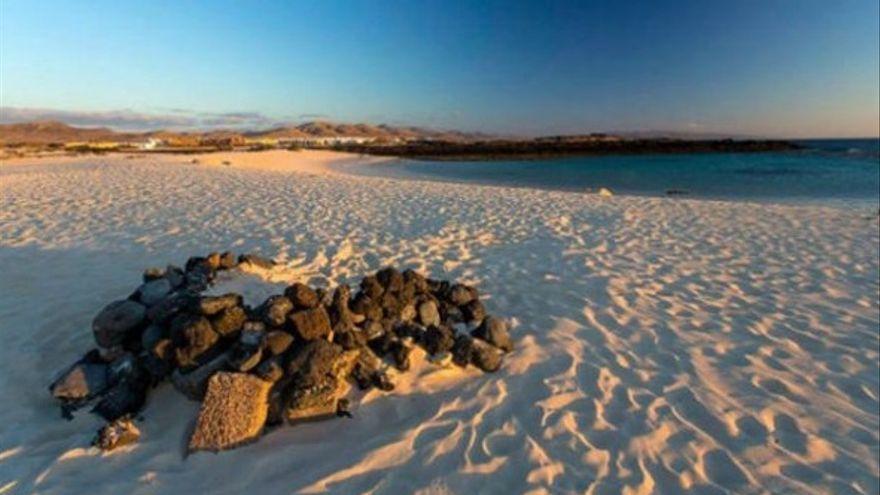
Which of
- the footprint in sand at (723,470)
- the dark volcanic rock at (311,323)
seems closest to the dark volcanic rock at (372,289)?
the dark volcanic rock at (311,323)

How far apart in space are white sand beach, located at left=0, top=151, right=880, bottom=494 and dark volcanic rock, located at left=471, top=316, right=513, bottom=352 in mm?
153

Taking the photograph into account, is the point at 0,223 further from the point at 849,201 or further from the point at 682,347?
the point at 849,201

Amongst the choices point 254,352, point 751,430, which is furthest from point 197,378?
point 751,430

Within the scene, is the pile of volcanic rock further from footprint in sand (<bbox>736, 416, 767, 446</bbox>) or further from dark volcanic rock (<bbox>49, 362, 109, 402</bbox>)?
footprint in sand (<bbox>736, 416, 767, 446</bbox>)

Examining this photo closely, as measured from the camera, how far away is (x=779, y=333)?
5.63 metres

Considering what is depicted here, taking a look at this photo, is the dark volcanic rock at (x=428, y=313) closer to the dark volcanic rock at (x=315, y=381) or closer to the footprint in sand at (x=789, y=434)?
the dark volcanic rock at (x=315, y=381)

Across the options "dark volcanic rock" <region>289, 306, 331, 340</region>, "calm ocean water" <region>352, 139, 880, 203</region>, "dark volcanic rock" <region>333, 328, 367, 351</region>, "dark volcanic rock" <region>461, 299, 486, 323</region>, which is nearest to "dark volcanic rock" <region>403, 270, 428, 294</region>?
"dark volcanic rock" <region>461, 299, 486, 323</region>

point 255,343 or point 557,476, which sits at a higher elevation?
point 255,343

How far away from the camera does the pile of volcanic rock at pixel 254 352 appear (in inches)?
149

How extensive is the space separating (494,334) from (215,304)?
2313mm

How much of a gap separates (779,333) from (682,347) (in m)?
1.20

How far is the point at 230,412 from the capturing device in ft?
12.1

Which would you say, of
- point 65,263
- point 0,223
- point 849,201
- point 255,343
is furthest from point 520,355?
point 849,201

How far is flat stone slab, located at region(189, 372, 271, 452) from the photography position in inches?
141
